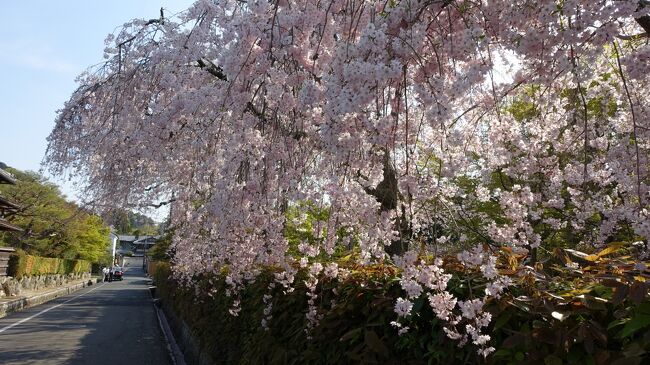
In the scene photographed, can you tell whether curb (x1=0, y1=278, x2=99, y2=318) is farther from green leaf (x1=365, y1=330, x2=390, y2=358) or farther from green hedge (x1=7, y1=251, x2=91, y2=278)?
green leaf (x1=365, y1=330, x2=390, y2=358)

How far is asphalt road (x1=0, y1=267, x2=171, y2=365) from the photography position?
35.2ft

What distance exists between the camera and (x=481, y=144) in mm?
5027

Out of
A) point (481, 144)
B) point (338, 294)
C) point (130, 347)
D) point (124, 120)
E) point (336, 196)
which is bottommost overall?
point (130, 347)

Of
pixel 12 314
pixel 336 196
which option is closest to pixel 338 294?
pixel 336 196

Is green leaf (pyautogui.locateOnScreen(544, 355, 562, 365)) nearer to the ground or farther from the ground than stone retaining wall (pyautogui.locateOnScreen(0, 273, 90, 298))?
nearer to the ground

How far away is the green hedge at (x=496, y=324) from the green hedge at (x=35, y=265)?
91.4ft

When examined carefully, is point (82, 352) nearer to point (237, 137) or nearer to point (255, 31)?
point (237, 137)

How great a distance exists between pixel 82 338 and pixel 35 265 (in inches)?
890

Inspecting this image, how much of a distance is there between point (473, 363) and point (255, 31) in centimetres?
292

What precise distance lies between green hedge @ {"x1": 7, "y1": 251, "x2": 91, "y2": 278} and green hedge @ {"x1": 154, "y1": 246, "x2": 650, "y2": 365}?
2786 centimetres

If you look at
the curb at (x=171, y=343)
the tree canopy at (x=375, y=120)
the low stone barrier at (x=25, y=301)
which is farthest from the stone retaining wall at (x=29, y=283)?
the tree canopy at (x=375, y=120)

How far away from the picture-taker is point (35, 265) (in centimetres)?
3284

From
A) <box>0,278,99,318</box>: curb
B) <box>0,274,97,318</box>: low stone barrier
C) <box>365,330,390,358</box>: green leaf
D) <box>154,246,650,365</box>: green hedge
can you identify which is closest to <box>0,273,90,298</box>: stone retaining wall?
<box>0,274,97,318</box>: low stone barrier

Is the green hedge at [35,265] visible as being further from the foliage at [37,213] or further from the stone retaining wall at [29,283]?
the foliage at [37,213]
